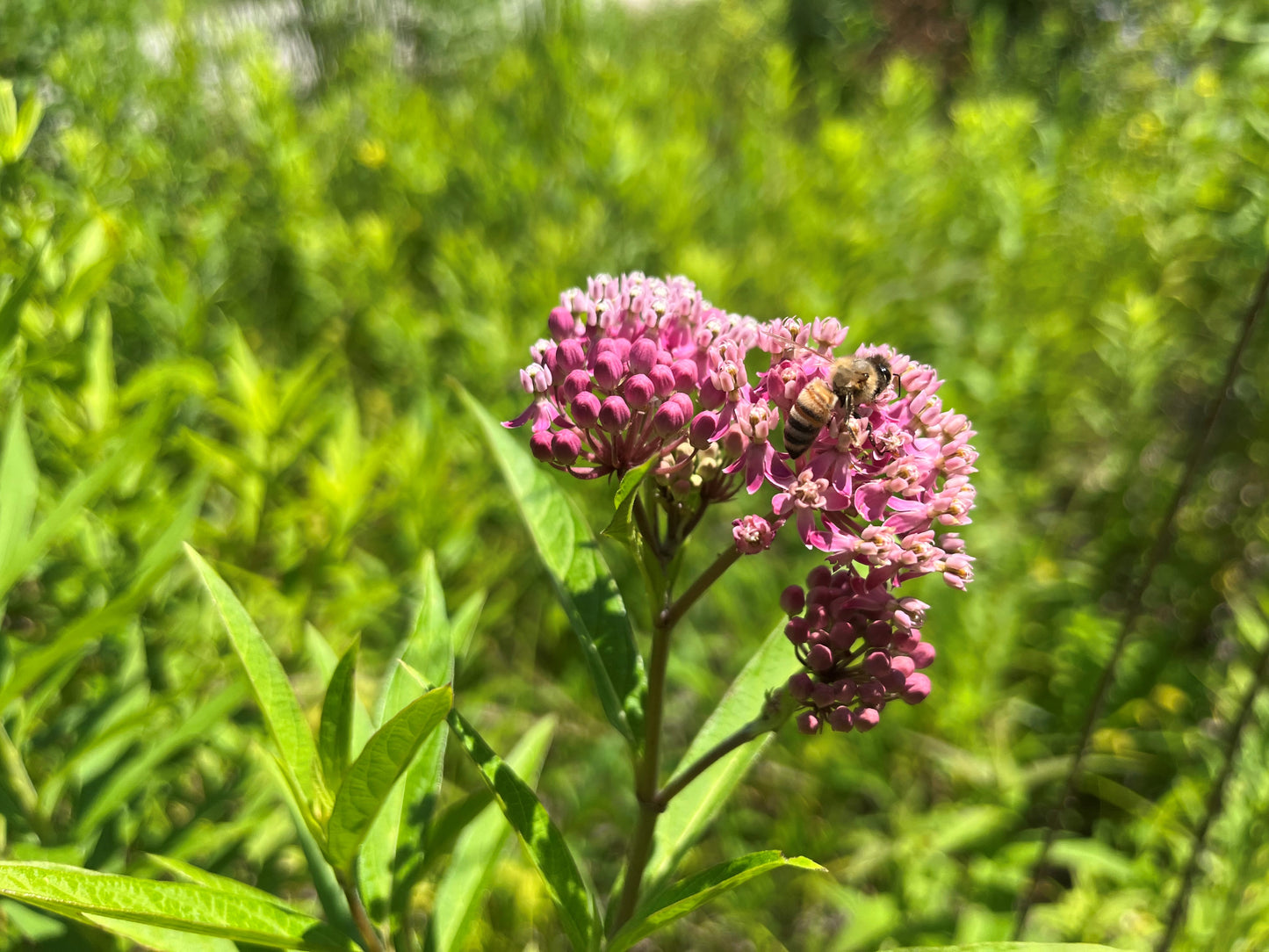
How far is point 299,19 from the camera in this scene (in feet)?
17.0

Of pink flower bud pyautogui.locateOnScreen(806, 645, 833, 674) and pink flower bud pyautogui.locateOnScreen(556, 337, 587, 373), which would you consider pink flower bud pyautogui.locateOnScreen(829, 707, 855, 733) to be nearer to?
pink flower bud pyautogui.locateOnScreen(806, 645, 833, 674)

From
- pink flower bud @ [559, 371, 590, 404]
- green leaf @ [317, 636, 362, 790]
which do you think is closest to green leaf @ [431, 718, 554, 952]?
green leaf @ [317, 636, 362, 790]

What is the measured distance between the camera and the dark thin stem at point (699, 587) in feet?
2.85

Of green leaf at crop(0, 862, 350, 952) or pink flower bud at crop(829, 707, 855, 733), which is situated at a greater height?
pink flower bud at crop(829, 707, 855, 733)

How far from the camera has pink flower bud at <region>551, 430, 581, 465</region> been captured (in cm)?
91

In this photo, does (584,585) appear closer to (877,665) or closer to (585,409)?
(585,409)

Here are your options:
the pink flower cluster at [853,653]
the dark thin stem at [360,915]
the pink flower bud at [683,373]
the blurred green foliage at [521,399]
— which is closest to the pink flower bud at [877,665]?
the pink flower cluster at [853,653]

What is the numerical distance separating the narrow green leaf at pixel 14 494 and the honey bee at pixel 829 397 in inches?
41.5

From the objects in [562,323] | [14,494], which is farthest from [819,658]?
[14,494]

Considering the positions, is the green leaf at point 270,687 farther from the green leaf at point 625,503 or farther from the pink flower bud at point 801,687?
the pink flower bud at point 801,687

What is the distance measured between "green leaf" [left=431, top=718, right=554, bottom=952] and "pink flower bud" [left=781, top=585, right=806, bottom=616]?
1.30ft

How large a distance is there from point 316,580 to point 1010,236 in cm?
227

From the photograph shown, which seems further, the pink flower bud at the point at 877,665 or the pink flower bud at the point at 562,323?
the pink flower bud at the point at 562,323

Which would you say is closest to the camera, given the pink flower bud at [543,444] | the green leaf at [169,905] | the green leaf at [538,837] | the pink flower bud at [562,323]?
the green leaf at [169,905]
